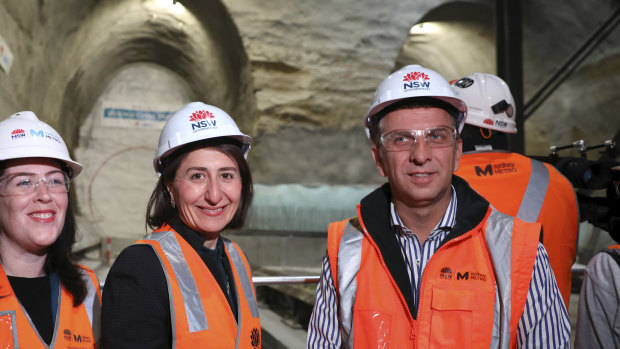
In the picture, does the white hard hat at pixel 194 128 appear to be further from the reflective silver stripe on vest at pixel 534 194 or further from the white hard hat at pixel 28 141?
the reflective silver stripe on vest at pixel 534 194

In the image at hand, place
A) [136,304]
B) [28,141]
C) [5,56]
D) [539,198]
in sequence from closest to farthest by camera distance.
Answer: [136,304], [28,141], [539,198], [5,56]

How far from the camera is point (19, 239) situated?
173 centimetres

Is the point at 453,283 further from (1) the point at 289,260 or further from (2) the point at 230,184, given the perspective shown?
(1) the point at 289,260

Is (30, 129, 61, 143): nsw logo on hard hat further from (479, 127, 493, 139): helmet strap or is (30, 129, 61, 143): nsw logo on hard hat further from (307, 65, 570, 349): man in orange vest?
(479, 127, 493, 139): helmet strap

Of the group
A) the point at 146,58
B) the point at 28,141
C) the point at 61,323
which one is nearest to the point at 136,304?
the point at 61,323

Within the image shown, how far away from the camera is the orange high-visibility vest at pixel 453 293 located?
139 cm

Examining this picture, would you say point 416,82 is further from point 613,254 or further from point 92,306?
point 92,306

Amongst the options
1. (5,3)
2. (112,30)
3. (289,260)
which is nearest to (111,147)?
(112,30)

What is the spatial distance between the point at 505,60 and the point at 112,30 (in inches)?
241

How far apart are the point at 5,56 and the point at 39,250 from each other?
3.25 metres

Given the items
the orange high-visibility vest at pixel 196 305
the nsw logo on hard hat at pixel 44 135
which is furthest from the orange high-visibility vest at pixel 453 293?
the nsw logo on hard hat at pixel 44 135

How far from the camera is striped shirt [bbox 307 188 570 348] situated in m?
1.36

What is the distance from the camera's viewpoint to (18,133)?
5.87 ft

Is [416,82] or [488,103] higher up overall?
[488,103]
